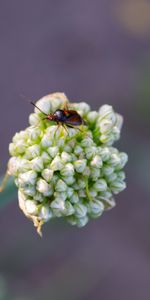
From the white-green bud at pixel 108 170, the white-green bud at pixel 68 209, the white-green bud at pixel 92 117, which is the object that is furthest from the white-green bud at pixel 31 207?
the white-green bud at pixel 92 117

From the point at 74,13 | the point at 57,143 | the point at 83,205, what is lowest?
the point at 83,205

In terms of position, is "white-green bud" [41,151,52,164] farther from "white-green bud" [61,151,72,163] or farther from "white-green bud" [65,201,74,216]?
"white-green bud" [65,201,74,216]

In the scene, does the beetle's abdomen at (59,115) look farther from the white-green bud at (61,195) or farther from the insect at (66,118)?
the white-green bud at (61,195)

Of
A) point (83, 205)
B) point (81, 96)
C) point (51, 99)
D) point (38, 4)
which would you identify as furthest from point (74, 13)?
point (83, 205)

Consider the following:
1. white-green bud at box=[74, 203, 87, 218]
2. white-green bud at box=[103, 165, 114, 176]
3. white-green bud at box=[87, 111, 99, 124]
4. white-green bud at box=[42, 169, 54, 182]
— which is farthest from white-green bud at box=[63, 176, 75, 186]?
white-green bud at box=[87, 111, 99, 124]

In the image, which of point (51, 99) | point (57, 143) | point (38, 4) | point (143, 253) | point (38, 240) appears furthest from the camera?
point (38, 4)

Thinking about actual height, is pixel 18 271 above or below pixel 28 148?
above

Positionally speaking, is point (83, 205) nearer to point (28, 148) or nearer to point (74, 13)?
point (28, 148)
